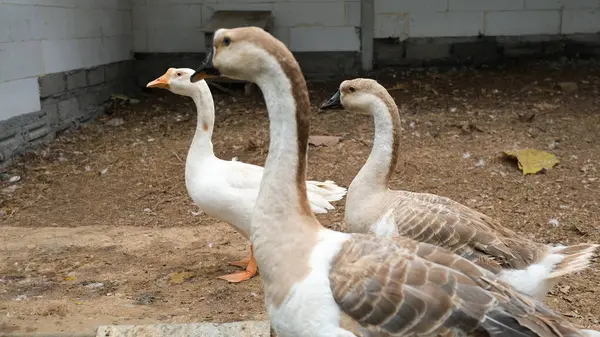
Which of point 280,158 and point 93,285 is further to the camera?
point 93,285

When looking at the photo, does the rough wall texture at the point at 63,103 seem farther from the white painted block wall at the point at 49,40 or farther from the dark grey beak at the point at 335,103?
the dark grey beak at the point at 335,103

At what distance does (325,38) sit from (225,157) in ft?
11.9

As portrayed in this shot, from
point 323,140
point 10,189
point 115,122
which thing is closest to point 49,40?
point 115,122

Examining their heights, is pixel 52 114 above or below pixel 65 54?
below

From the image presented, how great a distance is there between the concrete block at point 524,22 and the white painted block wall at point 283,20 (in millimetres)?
2202

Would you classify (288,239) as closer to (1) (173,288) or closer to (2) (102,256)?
(1) (173,288)

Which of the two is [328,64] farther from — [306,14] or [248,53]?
[248,53]

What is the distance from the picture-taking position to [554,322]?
2268 millimetres

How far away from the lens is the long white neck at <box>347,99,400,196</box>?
13.4ft

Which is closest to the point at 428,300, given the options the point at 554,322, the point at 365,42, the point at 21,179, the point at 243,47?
the point at 554,322

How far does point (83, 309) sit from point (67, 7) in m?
5.71

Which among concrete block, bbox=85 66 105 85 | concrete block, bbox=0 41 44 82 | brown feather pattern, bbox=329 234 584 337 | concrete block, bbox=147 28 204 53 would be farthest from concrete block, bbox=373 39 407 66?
brown feather pattern, bbox=329 234 584 337

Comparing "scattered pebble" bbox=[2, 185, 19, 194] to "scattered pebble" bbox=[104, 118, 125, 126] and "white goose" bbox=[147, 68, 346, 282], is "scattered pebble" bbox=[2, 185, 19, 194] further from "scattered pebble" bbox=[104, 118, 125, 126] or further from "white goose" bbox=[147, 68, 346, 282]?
"white goose" bbox=[147, 68, 346, 282]

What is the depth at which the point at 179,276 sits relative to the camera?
451 cm
